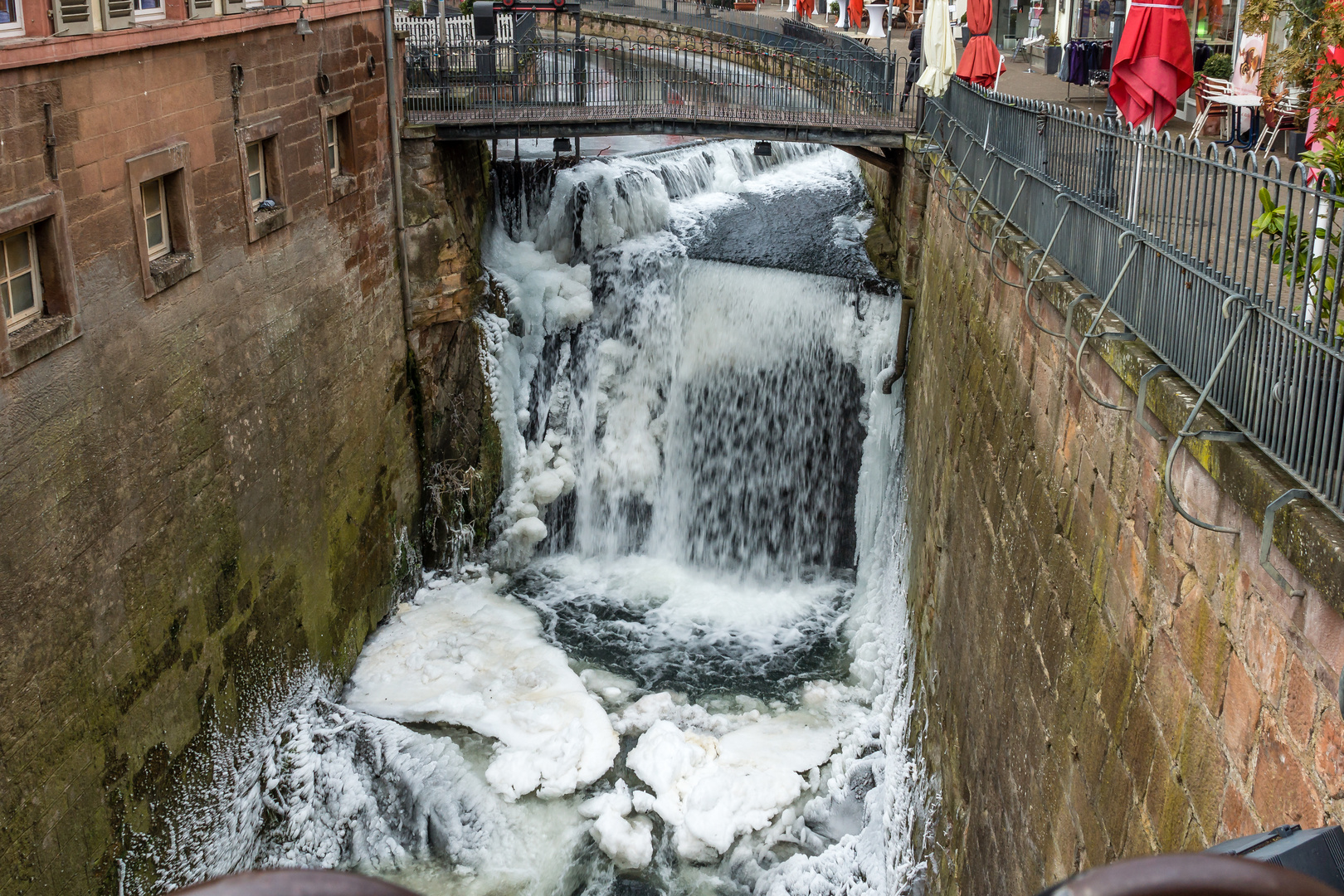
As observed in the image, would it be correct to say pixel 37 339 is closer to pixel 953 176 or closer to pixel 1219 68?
pixel 953 176

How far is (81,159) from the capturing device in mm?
8422

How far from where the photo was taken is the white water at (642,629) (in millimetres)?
10914

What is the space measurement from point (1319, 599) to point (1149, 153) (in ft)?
10.2

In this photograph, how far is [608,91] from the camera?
15.9 m

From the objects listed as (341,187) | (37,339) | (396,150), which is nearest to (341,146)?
(341,187)

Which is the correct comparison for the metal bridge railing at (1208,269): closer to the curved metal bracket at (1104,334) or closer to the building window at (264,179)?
the curved metal bracket at (1104,334)

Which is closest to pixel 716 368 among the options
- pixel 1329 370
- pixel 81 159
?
pixel 81 159

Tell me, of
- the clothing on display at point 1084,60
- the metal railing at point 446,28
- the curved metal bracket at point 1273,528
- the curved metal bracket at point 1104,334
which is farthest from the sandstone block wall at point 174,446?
the clothing on display at point 1084,60

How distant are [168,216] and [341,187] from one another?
3444 mm

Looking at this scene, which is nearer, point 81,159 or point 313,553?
point 81,159

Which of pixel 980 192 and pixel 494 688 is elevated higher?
pixel 980 192

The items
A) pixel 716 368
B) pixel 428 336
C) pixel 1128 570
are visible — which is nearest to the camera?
pixel 1128 570

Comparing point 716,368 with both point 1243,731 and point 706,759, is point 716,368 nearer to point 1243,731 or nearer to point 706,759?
point 706,759

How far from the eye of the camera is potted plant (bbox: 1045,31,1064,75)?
2394cm
